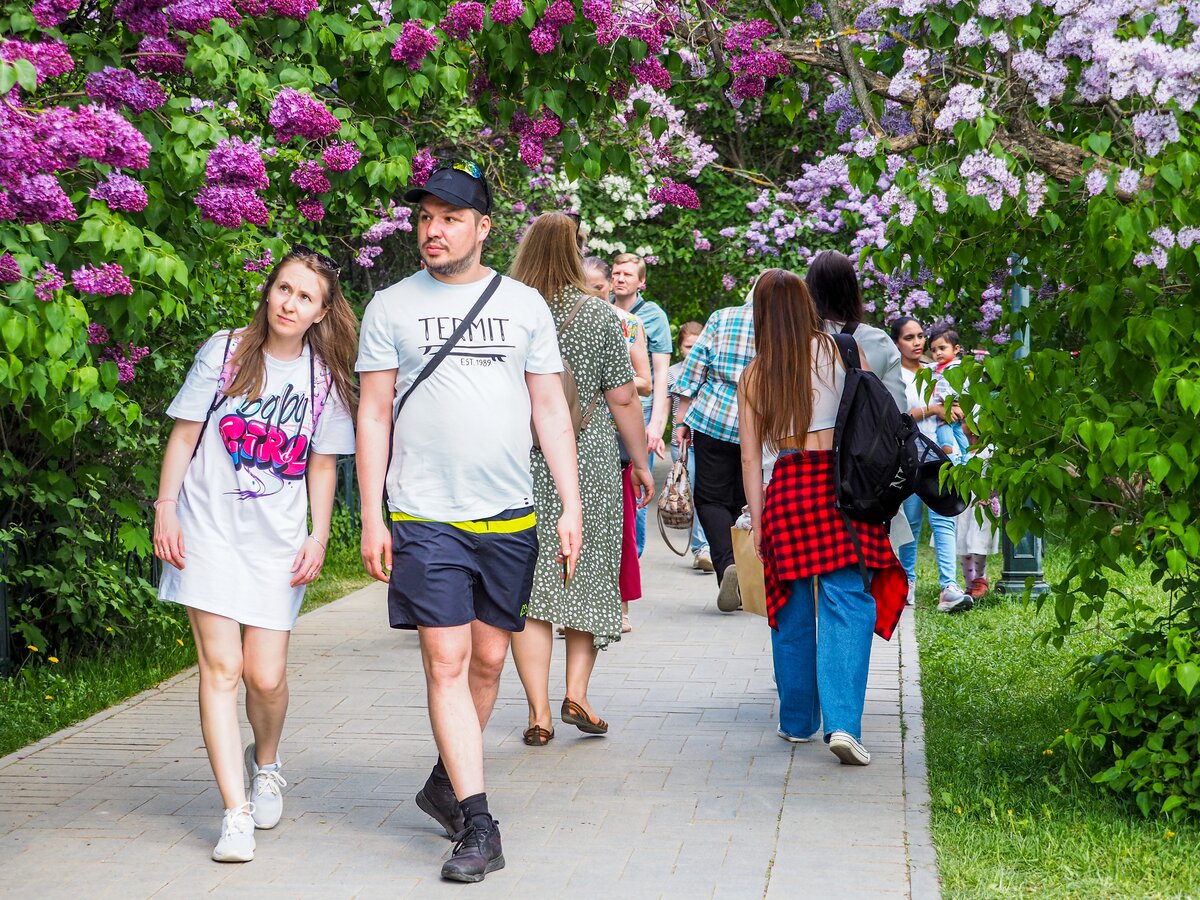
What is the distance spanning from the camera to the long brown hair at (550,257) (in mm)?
6180

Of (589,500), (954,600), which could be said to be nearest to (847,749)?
(589,500)

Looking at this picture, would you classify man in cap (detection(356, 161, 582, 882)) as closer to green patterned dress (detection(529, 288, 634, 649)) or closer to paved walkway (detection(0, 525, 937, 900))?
paved walkway (detection(0, 525, 937, 900))

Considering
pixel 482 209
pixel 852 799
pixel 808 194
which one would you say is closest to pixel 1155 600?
pixel 852 799

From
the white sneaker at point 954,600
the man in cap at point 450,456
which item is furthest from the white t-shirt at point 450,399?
the white sneaker at point 954,600

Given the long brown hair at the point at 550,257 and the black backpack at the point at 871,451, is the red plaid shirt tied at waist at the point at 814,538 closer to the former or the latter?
the black backpack at the point at 871,451

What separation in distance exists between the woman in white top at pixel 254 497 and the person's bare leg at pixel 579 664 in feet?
5.16

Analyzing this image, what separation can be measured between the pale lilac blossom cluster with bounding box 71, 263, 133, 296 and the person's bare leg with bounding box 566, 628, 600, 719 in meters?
2.71

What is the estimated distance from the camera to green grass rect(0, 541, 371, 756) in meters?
6.55

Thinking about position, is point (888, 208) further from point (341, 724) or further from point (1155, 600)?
point (1155, 600)

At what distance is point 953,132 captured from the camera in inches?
172

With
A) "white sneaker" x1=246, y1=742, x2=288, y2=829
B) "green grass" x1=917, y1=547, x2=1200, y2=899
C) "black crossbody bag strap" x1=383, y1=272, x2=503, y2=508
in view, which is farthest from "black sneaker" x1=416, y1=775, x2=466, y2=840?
"green grass" x1=917, y1=547, x2=1200, y2=899

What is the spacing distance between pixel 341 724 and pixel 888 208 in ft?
10.7

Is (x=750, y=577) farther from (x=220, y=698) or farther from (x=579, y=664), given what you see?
(x=220, y=698)

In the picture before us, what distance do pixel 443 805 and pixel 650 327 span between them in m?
5.63
